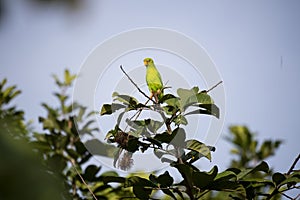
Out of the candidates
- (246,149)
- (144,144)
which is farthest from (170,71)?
(246,149)

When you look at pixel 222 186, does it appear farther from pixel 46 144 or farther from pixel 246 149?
pixel 246 149

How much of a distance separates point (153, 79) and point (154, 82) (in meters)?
0.01

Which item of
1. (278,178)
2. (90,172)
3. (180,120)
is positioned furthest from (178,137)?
(90,172)

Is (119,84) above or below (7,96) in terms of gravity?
above

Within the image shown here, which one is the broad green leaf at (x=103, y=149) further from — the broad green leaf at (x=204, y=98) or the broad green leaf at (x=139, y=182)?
the broad green leaf at (x=204, y=98)

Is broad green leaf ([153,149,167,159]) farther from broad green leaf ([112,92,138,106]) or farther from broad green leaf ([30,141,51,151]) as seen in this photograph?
broad green leaf ([30,141,51,151])

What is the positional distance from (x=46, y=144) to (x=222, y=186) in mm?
1559

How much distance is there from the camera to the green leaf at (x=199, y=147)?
4.31ft

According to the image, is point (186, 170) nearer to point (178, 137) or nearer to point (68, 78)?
point (178, 137)

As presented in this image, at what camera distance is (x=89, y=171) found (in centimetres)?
241

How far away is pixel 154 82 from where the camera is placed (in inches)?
53.4

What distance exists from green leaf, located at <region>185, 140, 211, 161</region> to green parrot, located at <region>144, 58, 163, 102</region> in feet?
0.64

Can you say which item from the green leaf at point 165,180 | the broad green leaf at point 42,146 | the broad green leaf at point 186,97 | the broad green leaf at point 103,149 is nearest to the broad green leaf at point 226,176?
the green leaf at point 165,180

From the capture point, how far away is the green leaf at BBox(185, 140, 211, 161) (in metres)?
1.31
